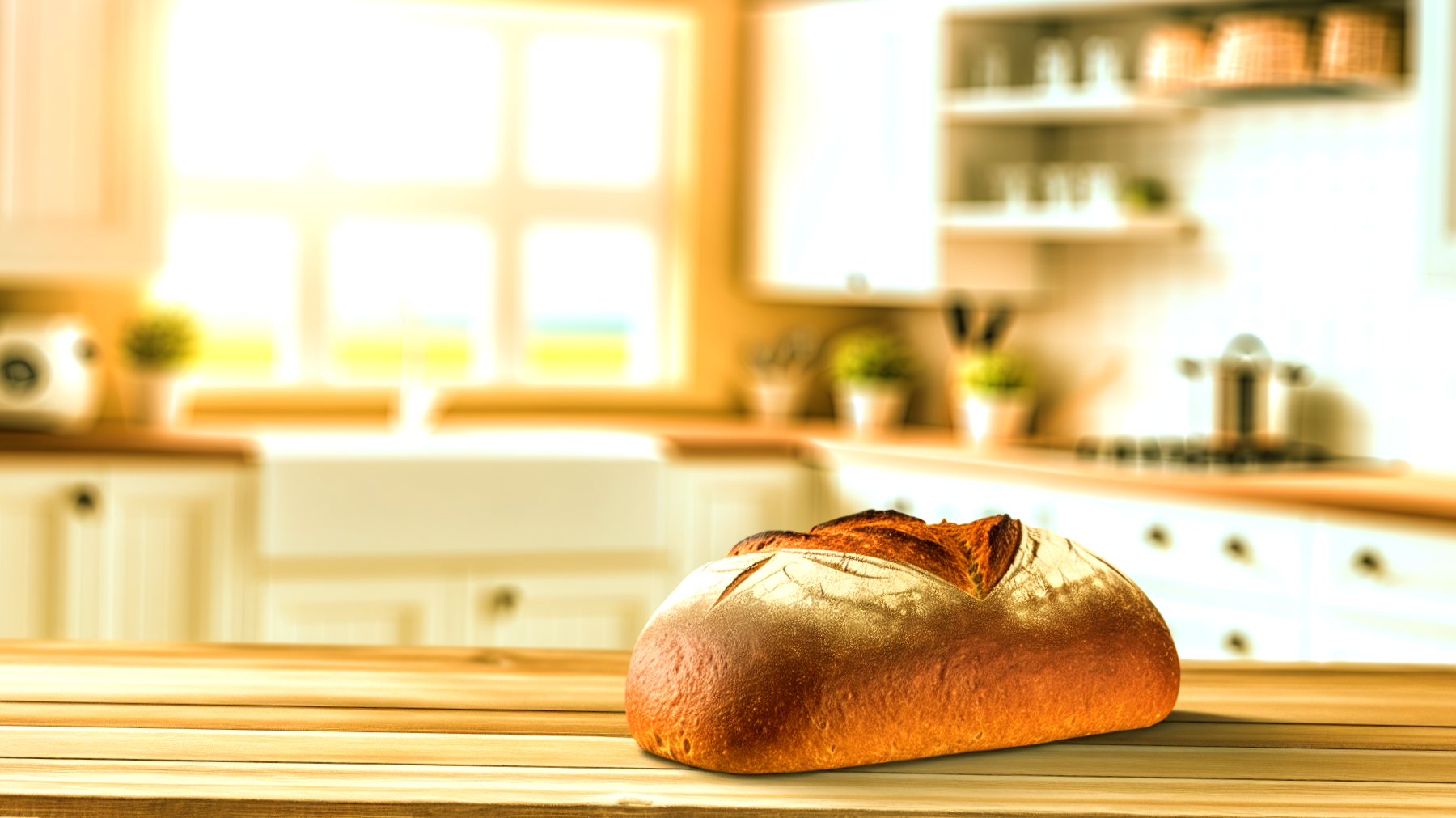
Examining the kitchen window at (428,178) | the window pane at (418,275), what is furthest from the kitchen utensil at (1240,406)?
the window pane at (418,275)

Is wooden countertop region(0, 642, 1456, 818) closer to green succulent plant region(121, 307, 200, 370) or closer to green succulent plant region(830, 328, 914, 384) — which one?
green succulent plant region(121, 307, 200, 370)

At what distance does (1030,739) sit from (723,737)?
220mm

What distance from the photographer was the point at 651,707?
1.11m

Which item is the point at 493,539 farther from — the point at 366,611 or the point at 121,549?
the point at 121,549

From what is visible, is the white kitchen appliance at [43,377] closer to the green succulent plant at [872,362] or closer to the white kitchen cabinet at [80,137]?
the white kitchen cabinet at [80,137]

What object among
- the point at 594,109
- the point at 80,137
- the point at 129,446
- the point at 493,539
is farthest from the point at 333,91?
the point at 493,539

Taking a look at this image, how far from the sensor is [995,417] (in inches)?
169

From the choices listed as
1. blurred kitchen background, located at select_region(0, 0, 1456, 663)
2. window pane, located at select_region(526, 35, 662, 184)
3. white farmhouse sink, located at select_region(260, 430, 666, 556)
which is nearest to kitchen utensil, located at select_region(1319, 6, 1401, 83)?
blurred kitchen background, located at select_region(0, 0, 1456, 663)

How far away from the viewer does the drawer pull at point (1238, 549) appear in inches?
128

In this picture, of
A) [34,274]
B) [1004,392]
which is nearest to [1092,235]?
[1004,392]

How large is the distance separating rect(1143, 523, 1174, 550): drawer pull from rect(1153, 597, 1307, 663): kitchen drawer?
0.35ft

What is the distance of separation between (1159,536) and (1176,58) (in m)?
1.13

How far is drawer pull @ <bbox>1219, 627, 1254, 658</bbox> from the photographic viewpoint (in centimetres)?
325

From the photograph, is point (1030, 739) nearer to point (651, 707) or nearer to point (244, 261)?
point (651, 707)
